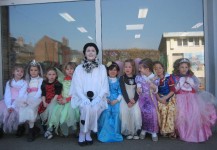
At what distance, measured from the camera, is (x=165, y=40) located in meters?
6.16

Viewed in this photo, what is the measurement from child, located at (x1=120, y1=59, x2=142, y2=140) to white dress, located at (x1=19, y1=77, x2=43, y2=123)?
5.23 feet

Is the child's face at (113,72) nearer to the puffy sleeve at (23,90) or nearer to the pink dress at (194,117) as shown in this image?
the pink dress at (194,117)

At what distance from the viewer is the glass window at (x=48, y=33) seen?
621 cm

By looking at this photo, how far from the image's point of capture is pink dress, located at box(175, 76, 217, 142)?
439 centimetres

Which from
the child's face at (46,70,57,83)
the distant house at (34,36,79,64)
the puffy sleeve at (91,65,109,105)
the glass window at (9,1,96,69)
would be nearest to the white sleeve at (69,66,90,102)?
the puffy sleeve at (91,65,109,105)

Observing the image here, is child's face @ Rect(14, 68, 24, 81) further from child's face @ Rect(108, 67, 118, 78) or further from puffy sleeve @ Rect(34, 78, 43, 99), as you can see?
child's face @ Rect(108, 67, 118, 78)

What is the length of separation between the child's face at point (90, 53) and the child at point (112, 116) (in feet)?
1.26

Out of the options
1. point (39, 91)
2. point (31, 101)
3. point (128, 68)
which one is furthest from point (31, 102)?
point (128, 68)

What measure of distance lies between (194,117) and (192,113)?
8cm

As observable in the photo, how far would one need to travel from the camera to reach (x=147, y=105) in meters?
4.61

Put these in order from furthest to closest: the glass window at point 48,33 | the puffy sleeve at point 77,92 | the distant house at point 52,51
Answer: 1. the distant house at point 52,51
2. the glass window at point 48,33
3. the puffy sleeve at point 77,92

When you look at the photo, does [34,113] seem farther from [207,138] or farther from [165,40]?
[165,40]

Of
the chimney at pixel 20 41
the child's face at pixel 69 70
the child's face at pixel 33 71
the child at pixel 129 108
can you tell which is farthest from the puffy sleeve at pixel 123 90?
the chimney at pixel 20 41

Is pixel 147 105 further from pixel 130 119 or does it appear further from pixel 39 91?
pixel 39 91
